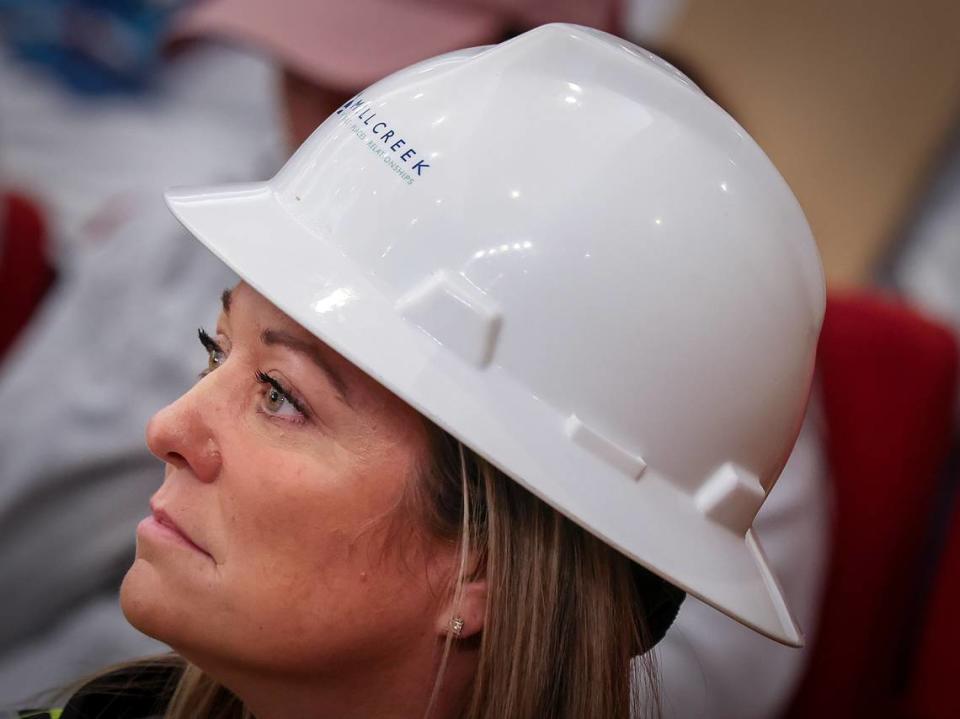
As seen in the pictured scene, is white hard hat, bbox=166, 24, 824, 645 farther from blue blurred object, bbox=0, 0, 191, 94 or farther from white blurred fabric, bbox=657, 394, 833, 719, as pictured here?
blue blurred object, bbox=0, 0, 191, 94

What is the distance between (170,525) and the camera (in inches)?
22.0

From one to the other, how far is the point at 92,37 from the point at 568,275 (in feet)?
6.24

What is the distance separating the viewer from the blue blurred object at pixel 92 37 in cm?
216

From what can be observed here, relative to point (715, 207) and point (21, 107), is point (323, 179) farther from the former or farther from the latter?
point (21, 107)

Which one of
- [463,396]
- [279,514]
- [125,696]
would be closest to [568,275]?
[463,396]

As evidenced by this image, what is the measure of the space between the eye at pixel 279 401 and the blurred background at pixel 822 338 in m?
0.15

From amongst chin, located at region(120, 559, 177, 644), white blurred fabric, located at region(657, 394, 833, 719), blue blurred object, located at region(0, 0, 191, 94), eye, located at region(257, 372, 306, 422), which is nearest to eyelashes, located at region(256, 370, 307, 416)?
eye, located at region(257, 372, 306, 422)

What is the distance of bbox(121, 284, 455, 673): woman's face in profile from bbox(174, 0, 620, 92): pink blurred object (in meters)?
0.61

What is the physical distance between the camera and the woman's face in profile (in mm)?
544

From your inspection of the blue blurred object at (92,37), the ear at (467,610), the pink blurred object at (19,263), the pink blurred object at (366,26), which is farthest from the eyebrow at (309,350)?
the blue blurred object at (92,37)

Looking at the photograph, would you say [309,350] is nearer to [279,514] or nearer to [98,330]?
[279,514]

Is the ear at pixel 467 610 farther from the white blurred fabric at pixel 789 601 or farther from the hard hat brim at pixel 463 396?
the white blurred fabric at pixel 789 601

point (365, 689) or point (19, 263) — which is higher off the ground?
point (365, 689)

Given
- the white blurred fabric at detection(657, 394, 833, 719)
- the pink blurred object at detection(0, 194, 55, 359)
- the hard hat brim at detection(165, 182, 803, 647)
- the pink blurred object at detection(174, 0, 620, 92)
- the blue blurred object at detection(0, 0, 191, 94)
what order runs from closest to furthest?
the hard hat brim at detection(165, 182, 803, 647), the white blurred fabric at detection(657, 394, 833, 719), the pink blurred object at detection(174, 0, 620, 92), the pink blurred object at detection(0, 194, 55, 359), the blue blurred object at detection(0, 0, 191, 94)
